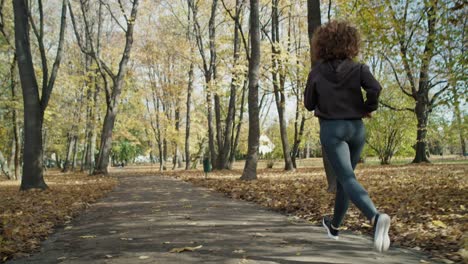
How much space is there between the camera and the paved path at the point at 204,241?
3.94m

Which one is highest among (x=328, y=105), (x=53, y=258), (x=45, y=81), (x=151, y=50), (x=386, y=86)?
(x=151, y=50)

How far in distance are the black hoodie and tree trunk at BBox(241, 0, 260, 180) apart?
10.9 metres

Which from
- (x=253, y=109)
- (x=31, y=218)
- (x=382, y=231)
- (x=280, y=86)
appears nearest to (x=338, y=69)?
(x=382, y=231)

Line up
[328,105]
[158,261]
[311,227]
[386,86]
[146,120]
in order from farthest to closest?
[146,120] < [386,86] < [311,227] < [158,261] < [328,105]

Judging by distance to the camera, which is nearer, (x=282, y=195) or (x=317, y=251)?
(x=317, y=251)

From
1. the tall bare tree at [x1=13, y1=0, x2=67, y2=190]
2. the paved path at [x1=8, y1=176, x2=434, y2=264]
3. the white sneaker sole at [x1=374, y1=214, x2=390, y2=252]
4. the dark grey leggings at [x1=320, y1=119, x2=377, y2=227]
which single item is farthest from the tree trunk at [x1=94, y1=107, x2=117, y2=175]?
the white sneaker sole at [x1=374, y1=214, x2=390, y2=252]

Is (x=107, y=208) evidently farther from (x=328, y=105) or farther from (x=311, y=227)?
(x=328, y=105)

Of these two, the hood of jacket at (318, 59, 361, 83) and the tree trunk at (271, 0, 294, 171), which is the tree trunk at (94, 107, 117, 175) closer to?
the tree trunk at (271, 0, 294, 171)

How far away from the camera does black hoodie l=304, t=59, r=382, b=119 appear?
11.4 ft

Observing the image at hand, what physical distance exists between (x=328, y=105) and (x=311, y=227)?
8.73 feet

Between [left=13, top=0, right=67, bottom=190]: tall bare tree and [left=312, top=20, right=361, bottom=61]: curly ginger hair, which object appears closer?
[left=312, top=20, right=361, bottom=61]: curly ginger hair

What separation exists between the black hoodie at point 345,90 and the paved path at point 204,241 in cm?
137

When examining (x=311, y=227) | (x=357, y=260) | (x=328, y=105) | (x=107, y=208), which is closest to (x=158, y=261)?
(x=357, y=260)

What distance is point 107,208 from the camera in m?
8.59
